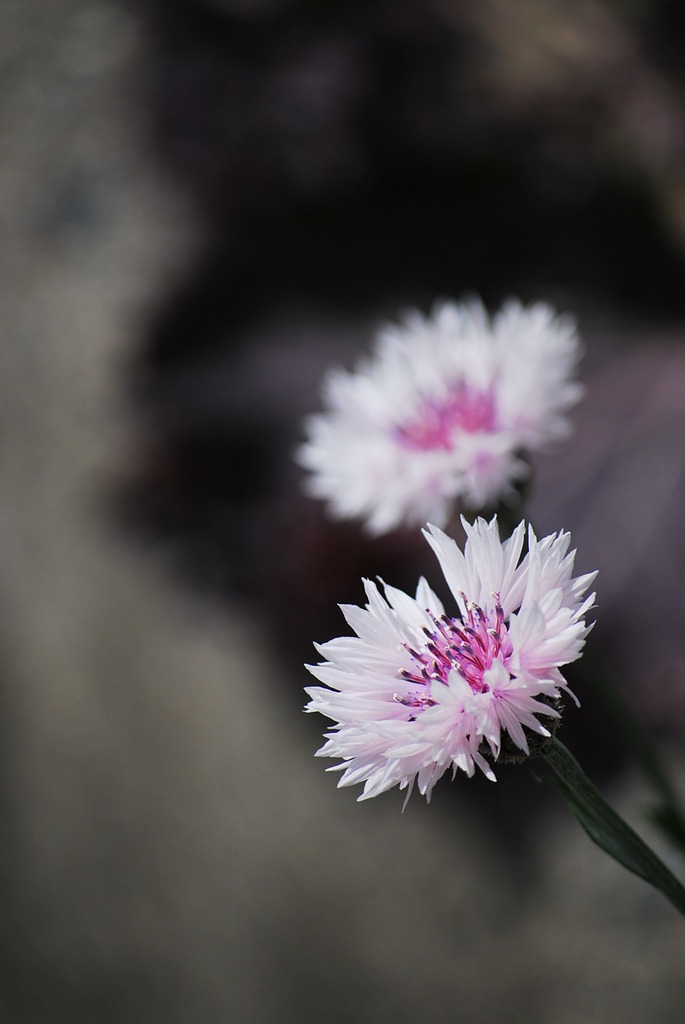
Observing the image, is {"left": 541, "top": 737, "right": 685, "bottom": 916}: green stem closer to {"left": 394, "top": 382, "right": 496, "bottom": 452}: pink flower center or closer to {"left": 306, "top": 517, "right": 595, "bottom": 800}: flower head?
{"left": 306, "top": 517, "right": 595, "bottom": 800}: flower head

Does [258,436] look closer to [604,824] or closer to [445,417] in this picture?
[445,417]

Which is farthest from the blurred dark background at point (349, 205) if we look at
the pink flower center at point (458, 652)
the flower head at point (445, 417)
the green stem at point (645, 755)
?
the pink flower center at point (458, 652)

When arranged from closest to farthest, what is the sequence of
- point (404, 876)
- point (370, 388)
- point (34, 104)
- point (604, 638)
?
point (370, 388), point (604, 638), point (404, 876), point (34, 104)

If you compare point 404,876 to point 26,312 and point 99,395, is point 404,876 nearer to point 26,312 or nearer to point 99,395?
point 99,395

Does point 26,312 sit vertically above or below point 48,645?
above

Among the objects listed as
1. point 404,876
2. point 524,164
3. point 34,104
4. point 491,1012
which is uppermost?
point 34,104

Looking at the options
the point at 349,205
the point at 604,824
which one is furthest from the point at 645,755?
the point at 349,205

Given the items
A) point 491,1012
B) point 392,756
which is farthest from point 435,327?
point 491,1012

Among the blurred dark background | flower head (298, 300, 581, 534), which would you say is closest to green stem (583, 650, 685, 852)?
flower head (298, 300, 581, 534)
